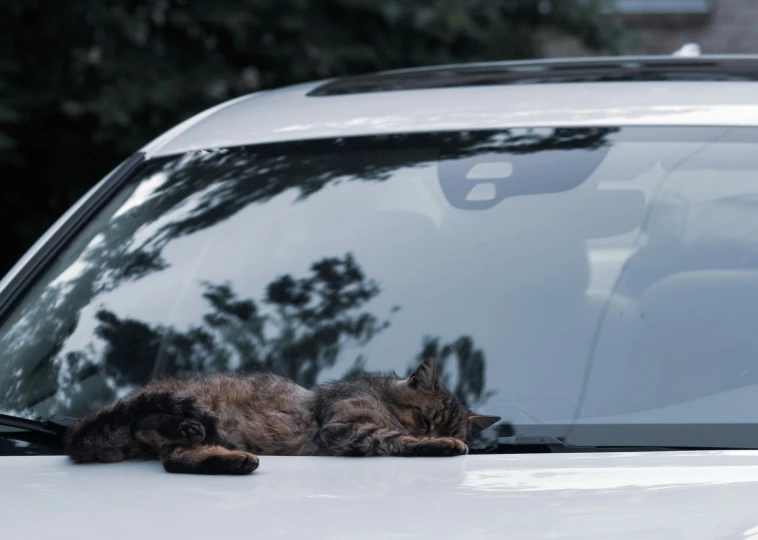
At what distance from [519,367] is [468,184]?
522mm

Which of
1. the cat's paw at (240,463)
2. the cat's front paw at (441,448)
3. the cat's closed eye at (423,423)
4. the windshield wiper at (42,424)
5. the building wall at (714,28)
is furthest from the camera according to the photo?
the building wall at (714,28)

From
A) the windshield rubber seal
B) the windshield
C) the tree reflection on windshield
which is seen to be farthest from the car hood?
the windshield rubber seal

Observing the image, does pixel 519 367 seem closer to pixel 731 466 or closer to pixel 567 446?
pixel 567 446

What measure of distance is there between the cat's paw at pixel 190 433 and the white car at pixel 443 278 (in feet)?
0.39

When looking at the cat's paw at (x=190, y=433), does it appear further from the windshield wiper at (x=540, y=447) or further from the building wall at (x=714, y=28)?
the building wall at (x=714, y=28)

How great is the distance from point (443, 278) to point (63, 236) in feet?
2.95

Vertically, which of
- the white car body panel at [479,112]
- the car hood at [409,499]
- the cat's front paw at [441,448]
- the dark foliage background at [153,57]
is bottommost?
the car hood at [409,499]

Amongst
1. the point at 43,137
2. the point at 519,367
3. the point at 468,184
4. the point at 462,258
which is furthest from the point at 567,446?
the point at 43,137

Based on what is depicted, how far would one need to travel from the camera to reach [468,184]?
2.75 metres

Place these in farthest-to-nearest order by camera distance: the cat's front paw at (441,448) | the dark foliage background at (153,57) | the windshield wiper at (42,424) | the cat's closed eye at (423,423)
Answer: the dark foliage background at (153,57) → the cat's closed eye at (423,423) → the windshield wiper at (42,424) → the cat's front paw at (441,448)

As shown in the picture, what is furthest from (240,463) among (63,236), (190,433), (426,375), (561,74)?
(561,74)

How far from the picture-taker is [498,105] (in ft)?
9.39

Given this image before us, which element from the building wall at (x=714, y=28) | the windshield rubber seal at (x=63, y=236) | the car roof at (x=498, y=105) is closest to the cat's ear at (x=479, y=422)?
the car roof at (x=498, y=105)

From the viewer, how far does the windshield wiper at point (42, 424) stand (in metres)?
2.37
